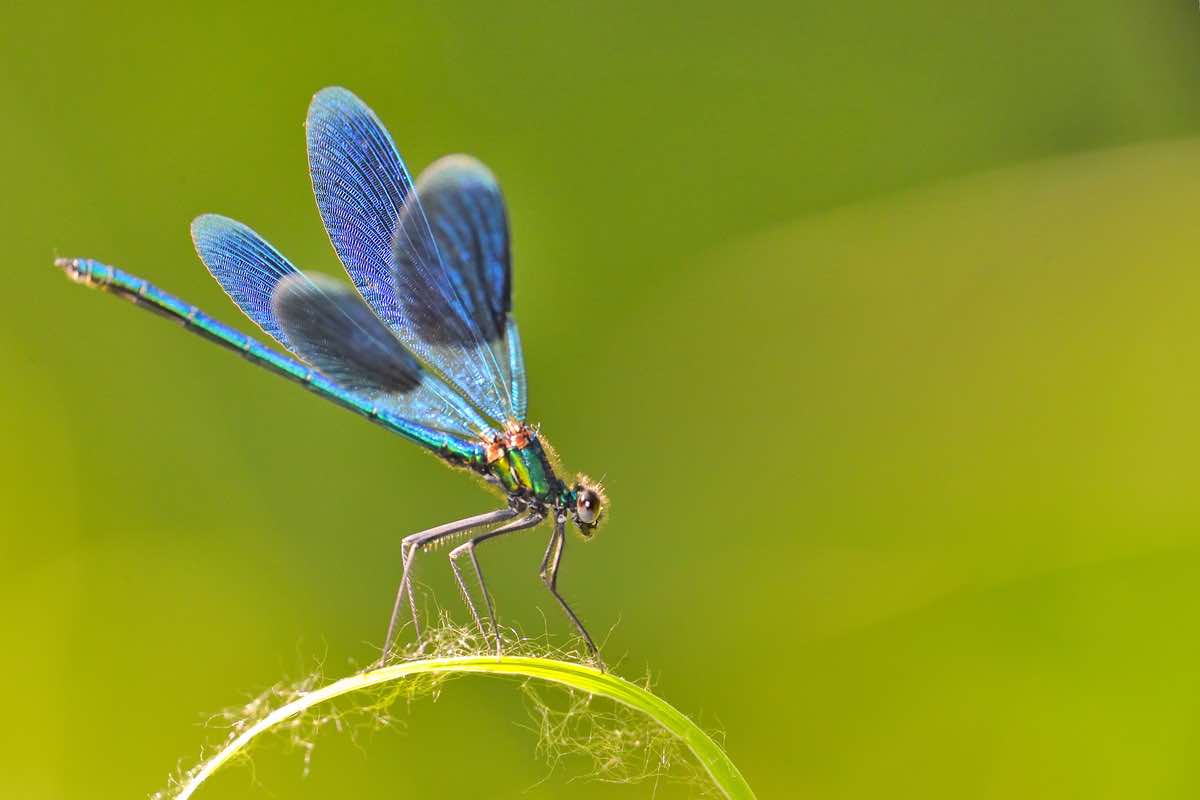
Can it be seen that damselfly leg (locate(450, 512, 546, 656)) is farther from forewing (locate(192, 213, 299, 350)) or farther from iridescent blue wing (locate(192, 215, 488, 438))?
forewing (locate(192, 213, 299, 350))

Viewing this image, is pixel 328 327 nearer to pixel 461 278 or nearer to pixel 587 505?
pixel 461 278

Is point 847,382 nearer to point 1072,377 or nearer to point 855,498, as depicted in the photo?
point 855,498

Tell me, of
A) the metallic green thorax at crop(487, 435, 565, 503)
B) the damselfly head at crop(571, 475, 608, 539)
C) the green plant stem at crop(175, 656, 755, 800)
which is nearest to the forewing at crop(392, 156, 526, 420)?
the metallic green thorax at crop(487, 435, 565, 503)

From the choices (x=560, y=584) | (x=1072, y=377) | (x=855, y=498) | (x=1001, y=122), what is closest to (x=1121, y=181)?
(x=1001, y=122)

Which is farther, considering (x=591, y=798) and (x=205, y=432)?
(x=205, y=432)

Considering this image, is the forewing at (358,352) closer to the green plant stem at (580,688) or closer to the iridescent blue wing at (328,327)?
the iridescent blue wing at (328,327)

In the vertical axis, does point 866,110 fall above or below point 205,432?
above

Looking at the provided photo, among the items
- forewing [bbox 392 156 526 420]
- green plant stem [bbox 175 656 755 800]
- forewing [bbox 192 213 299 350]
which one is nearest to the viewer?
green plant stem [bbox 175 656 755 800]
